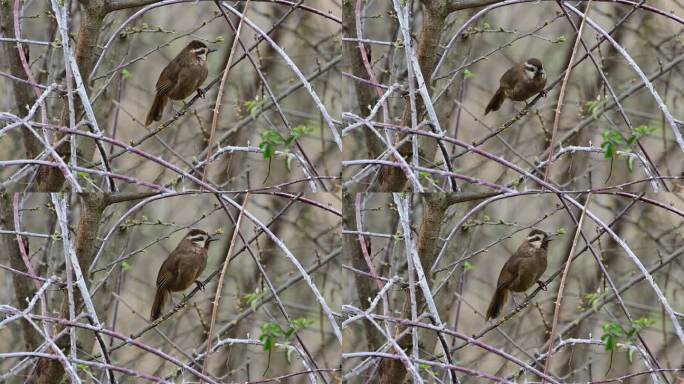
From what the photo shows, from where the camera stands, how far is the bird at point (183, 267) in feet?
10.5

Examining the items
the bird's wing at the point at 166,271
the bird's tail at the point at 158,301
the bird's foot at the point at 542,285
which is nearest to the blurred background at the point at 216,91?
the bird's wing at the point at 166,271

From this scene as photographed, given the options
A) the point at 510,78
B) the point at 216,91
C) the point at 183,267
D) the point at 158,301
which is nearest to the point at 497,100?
the point at 510,78

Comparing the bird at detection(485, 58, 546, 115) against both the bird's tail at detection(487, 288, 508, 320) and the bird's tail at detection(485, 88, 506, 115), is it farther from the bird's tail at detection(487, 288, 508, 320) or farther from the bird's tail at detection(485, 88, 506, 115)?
the bird's tail at detection(487, 288, 508, 320)

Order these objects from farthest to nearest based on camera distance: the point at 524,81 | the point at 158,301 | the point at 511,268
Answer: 1. the point at 158,301
2. the point at 511,268
3. the point at 524,81

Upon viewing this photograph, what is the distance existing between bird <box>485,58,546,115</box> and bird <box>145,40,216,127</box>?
954 millimetres

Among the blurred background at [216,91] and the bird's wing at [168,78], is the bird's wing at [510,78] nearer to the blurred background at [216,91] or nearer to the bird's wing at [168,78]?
the blurred background at [216,91]

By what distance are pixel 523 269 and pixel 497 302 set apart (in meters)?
0.17

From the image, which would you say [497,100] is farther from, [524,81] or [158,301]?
[158,301]

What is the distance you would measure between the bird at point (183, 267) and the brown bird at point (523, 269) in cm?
97

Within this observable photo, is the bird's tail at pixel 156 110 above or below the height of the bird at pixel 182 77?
below

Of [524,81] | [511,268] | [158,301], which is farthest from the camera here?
[158,301]

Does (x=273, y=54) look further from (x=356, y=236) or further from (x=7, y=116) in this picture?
(x=7, y=116)

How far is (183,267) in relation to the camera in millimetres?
3209

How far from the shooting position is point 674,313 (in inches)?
127
